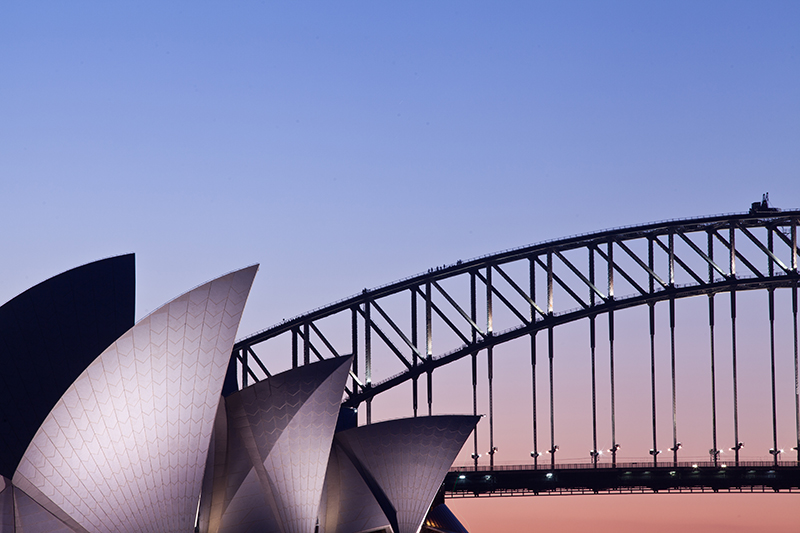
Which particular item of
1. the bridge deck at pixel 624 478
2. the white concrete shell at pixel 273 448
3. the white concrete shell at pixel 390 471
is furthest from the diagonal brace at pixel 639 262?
the white concrete shell at pixel 273 448

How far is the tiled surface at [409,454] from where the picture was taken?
5828cm

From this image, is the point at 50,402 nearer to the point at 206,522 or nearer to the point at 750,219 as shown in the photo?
the point at 206,522

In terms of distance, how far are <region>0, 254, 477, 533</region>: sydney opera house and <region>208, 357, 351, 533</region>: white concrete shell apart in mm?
62

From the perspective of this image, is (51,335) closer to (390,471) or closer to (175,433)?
(175,433)

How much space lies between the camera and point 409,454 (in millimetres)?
59594

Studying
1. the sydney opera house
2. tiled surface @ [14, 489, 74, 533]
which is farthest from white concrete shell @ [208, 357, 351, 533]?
tiled surface @ [14, 489, 74, 533]

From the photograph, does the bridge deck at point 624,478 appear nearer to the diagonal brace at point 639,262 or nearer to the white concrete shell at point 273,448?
the diagonal brace at point 639,262

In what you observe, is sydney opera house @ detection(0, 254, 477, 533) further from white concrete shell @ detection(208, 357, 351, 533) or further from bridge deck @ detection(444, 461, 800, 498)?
bridge deck @ detection(444, 461, 800, 498)

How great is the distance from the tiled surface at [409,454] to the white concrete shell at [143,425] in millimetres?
14191

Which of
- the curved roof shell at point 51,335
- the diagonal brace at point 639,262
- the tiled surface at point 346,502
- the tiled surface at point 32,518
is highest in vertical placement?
the diagonal brace at point 639,262

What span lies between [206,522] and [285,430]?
5604 mm

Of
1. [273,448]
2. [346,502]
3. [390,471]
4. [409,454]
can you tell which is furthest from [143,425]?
[409,454]

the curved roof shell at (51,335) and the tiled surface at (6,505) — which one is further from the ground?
the curved roof shell at (51,335)

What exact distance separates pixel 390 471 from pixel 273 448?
10770 millimetres
